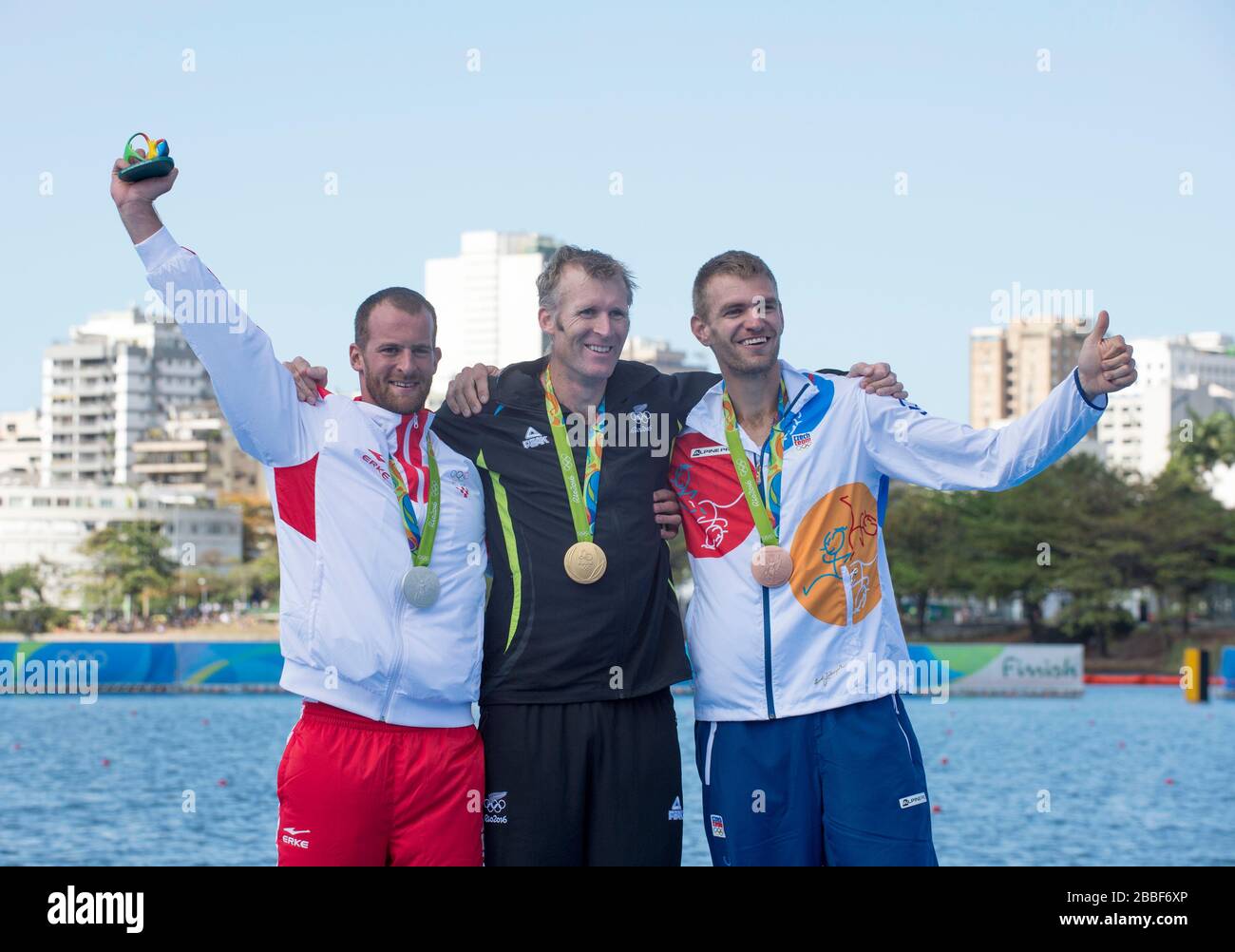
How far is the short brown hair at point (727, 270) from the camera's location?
4258 mm

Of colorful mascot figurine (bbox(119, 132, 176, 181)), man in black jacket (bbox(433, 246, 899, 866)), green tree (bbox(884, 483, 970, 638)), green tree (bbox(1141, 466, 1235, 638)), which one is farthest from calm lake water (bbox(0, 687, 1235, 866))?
colorful mascot figurine (bbox(119, 132, 176, 181))

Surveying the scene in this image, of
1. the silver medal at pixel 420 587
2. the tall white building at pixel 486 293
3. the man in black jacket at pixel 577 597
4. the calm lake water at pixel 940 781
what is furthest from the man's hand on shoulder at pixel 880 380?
the tall white building at pixel 486 293

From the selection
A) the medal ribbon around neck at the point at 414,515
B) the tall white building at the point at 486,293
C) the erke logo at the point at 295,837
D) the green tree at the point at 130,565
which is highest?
the tall white building at the point at 486,293

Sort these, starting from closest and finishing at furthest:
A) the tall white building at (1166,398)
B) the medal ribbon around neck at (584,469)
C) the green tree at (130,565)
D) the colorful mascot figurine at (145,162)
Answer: the colorful mascot figurine at (145,162) < the medal ribbon around neck at (584,469) < the green tree at (130,565) < the tall white building at (1166,398)

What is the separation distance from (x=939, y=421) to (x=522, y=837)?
1.70 metres

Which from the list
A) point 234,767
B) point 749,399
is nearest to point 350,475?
point 749,399

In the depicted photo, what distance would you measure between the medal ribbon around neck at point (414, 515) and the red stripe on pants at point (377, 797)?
0.48m

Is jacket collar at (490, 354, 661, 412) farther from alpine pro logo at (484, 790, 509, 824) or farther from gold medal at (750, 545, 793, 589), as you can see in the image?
alpine pro logo at (484, 790, 509, 824)

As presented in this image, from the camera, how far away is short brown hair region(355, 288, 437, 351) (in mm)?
4152

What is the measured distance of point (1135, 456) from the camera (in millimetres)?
102250

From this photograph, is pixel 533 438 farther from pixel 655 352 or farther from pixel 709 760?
pixel 655 352

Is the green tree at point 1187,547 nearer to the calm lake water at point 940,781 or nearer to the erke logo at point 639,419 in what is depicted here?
the calm lake water at point 940,781

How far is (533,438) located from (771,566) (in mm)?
788

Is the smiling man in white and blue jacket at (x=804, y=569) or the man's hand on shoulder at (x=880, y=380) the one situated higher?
the man's hand on shoulder at (x=880, y=380)
